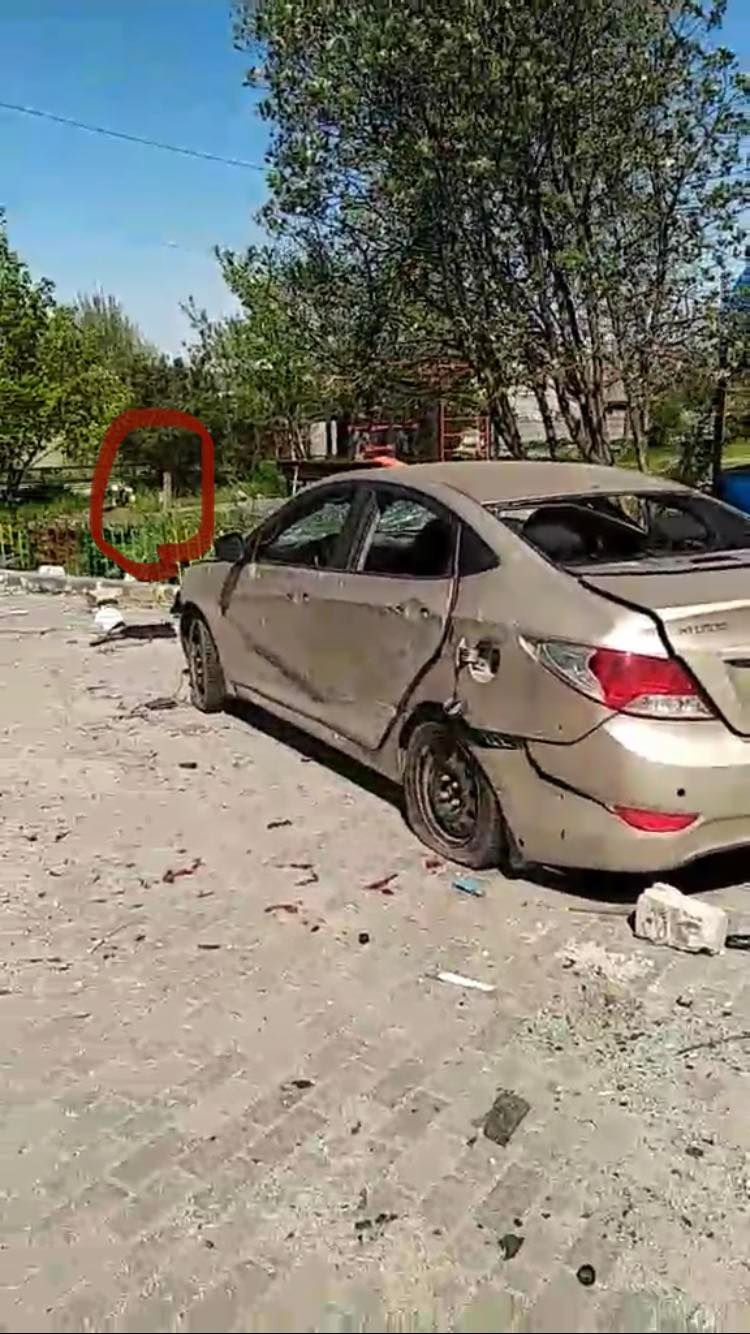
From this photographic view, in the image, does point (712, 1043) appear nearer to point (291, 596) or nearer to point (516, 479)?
point (516, 479)

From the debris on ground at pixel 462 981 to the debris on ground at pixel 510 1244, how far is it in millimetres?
1052

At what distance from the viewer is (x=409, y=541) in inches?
179

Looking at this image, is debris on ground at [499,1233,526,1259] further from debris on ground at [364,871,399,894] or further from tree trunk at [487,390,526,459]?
tree trunk at [487,390,526,459]

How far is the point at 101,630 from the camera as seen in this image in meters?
9.55

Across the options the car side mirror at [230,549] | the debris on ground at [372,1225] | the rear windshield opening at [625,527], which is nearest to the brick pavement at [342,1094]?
the debris on ground at [372,1225]

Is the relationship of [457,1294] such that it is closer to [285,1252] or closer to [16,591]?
[285,1252]

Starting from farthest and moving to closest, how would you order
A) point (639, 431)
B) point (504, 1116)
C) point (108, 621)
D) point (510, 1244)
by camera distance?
1. point (639, 431)
2. point (108, 621)
3. point (504, 1116)
4. point (510, 1244)

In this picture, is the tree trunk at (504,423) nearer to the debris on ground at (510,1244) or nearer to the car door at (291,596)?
the car door at (291,596)

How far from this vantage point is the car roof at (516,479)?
14.5 feet

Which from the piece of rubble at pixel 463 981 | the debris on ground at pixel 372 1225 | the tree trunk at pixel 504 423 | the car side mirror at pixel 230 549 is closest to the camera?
the debris on ground at pixel 372 1225

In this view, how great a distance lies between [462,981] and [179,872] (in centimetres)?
141

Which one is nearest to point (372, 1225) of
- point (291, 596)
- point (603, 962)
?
point (603, 962)

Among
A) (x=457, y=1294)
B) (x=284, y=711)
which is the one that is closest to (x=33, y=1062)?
(x=457, y=1294)

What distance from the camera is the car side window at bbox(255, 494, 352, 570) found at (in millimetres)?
5020
